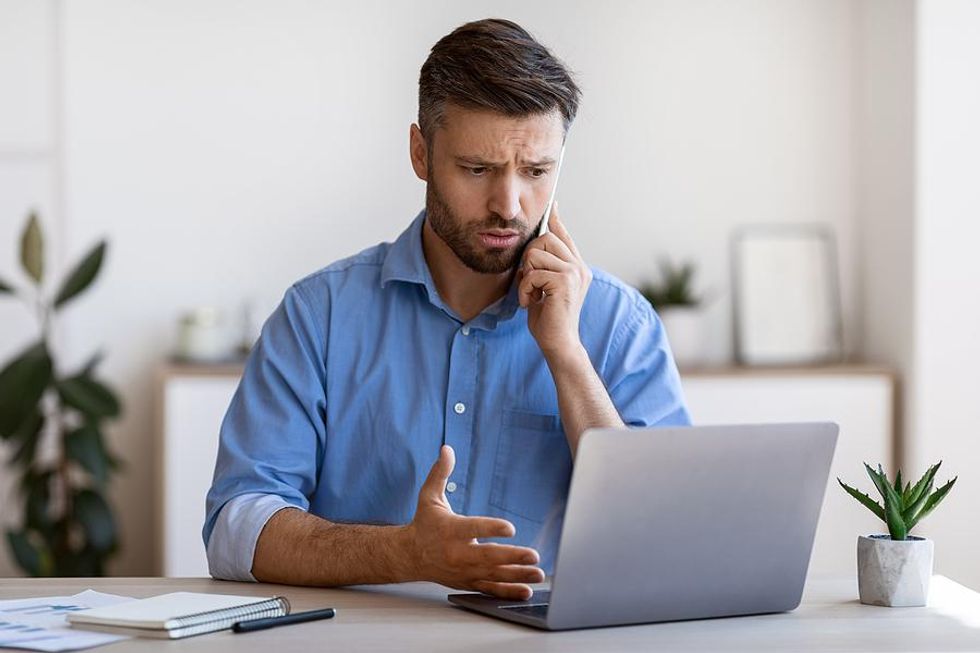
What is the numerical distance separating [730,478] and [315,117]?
3.19m

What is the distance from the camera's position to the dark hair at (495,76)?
2230 mm

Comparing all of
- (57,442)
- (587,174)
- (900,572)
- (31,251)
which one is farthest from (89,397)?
(900,572)

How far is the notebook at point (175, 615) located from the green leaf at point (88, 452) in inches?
99.0

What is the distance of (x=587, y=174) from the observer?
468cm

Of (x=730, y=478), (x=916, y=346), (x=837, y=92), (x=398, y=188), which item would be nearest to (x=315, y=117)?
(x=398, y=188)

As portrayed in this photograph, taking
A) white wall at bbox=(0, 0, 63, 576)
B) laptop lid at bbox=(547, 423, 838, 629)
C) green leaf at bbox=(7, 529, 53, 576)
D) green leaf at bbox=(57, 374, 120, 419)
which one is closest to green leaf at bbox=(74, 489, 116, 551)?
green leaf at bbox=(7, 529, 53, 576)

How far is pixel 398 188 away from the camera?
4.61m

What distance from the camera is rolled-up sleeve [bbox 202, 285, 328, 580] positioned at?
2.07 meters

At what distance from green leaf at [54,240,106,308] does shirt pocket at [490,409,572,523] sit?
2.28 m

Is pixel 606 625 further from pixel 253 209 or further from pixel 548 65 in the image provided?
pixel 253 209

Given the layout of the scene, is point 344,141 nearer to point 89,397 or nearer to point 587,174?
point 587,174

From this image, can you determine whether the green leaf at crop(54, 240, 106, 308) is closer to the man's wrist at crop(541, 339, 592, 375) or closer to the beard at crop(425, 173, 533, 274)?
the beard at crop(425, 173, 533, 274)

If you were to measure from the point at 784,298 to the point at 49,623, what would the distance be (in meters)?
3.42

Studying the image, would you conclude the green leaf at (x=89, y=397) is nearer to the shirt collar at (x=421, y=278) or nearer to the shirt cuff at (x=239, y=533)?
the shirt collar at (x=421, y=278)
